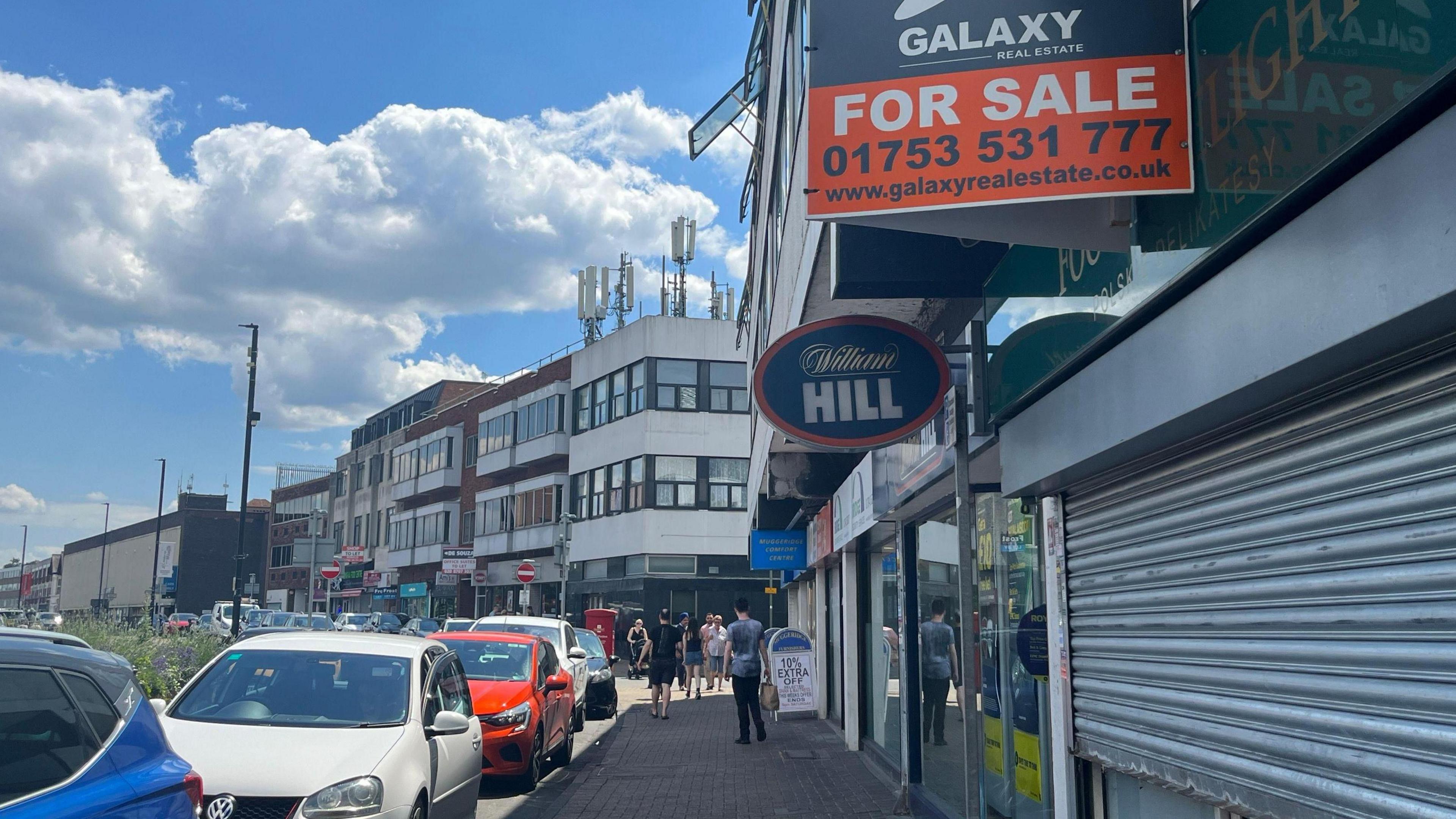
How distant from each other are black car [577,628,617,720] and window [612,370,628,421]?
24.9 metres

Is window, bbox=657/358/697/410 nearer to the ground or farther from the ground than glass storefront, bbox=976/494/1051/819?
farther from the ground

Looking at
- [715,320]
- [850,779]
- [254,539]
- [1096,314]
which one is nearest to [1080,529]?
[1096,314]

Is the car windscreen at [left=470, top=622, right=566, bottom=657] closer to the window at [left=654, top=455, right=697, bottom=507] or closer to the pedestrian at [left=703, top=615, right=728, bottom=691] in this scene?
the pedestrian at [left=703, top=615, right=728, bottom=691]

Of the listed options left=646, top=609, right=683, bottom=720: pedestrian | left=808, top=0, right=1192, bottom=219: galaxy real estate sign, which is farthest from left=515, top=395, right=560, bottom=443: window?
left=808, top=0, right=1192, bottom=219: galaxy real estate sign

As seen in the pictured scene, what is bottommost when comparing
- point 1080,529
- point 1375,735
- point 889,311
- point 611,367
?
point 1375,735

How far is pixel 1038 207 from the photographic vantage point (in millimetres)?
5336

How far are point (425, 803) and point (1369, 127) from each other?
6274mm

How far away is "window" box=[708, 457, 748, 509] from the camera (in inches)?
1736

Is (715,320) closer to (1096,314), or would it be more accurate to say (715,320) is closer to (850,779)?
(850,779)

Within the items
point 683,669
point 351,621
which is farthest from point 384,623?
point 683,669

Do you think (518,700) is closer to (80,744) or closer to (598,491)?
(80,744)

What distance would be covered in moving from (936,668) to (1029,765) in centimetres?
340

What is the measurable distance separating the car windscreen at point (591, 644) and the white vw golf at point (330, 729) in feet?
40.0

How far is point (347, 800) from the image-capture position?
255 inches
